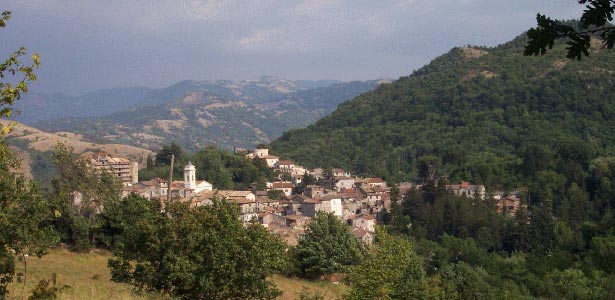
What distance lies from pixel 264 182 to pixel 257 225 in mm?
51051

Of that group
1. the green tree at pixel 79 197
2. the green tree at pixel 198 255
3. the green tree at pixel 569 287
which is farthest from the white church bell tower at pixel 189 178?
the green tree at pixel 198 255

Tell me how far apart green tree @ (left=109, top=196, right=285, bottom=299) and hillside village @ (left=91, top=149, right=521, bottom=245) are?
98.5 feet

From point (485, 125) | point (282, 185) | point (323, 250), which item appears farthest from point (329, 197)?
point (485, 125)

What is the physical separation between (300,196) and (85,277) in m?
41.0

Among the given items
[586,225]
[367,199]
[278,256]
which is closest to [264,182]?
[367,199]

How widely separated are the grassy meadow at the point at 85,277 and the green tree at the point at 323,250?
0.72m

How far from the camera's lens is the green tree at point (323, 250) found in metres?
24.1

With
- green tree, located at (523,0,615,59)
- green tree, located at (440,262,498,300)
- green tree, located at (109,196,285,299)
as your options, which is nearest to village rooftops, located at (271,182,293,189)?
green tree, located at (440,262,498,300)

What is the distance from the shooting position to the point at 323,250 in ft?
80.1

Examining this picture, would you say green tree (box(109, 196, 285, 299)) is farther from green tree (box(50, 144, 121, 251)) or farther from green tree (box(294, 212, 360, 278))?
green tree (box(294, 212, 360, 278))

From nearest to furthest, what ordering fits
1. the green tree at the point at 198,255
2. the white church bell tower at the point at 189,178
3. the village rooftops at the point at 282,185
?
the green tree at the point at 198,255 → the white church bell tower at the point at 189,178 → the village rooftops at the point at 282,185

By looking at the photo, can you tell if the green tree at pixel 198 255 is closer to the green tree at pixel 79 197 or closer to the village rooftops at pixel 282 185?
the green tree at pixel 79 197

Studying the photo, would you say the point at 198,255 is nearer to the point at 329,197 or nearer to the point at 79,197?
the point at 79,197

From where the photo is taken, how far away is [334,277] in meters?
25.2
